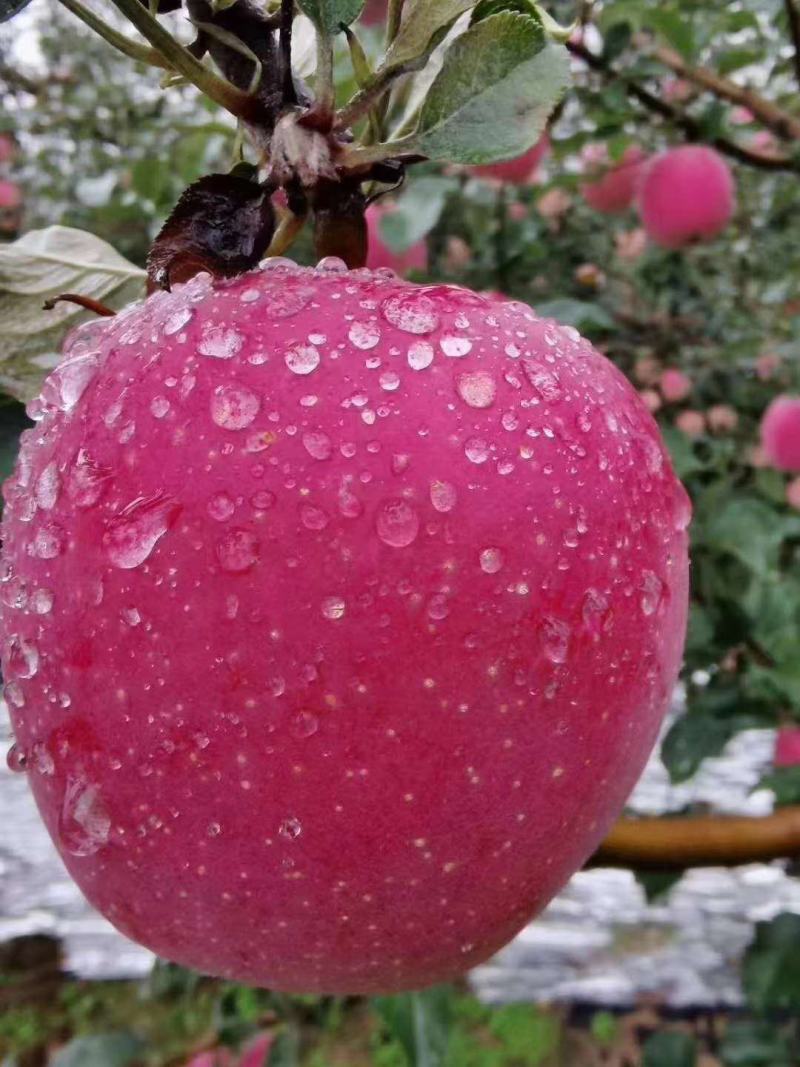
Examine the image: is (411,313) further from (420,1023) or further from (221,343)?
(420,1023)

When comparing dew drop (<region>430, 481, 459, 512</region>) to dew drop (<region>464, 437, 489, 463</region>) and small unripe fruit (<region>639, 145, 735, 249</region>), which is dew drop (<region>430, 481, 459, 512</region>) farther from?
small unripe fruit (<region>639, 145, 735, 249</region>)

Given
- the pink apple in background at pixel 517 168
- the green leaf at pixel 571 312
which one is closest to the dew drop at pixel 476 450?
the green leaf at pixel 571 312

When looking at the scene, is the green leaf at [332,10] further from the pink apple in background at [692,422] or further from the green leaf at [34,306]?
the pink apple in background at [692,422]

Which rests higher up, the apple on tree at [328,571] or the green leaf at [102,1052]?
the apple on tree at [328,571]

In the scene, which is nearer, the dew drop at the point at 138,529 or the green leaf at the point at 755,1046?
the dew drop at the point at 138,529

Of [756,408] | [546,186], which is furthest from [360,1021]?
[546,186]

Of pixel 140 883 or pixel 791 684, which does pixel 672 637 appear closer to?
pixel 140 883
